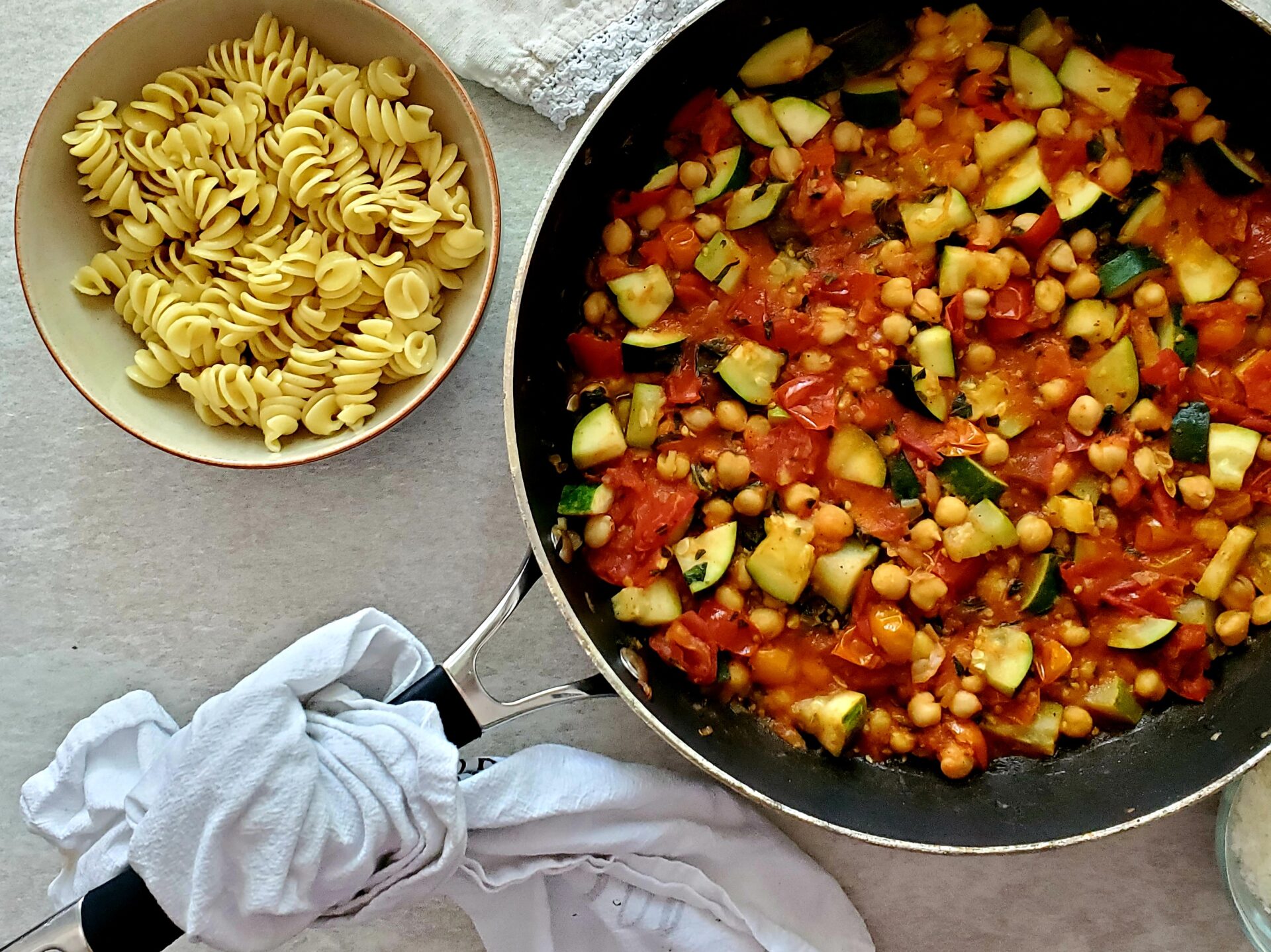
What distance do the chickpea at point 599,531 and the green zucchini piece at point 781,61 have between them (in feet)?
4.46

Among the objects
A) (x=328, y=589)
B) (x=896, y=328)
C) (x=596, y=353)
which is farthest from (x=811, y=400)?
(x=328, y=589)

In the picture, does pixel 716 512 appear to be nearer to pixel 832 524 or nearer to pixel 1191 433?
pixel 832 524

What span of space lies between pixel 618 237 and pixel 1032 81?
1.26 metres

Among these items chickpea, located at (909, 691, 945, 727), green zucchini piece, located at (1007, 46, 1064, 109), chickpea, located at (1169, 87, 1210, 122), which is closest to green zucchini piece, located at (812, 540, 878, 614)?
chickpea, located at (909, 691, 945, 727)

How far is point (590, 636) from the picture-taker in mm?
2834

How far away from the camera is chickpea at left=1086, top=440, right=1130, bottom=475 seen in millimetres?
2879

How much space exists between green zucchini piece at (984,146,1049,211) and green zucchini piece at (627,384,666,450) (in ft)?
3.55

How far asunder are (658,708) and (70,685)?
6.42 feet

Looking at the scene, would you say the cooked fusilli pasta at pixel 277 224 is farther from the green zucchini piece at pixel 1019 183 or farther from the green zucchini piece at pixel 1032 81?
the green zucchini piece at pixel 1032 81

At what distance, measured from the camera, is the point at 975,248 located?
2945 mm

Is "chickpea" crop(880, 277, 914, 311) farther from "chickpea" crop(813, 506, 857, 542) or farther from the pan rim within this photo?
the pan rim

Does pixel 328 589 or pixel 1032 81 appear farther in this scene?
pixel 328 589

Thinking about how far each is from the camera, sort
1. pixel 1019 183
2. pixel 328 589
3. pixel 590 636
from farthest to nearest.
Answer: pixel 328 589 < pixel 1019 183 < pixel 590 636

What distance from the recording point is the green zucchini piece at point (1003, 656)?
9.52 ft
